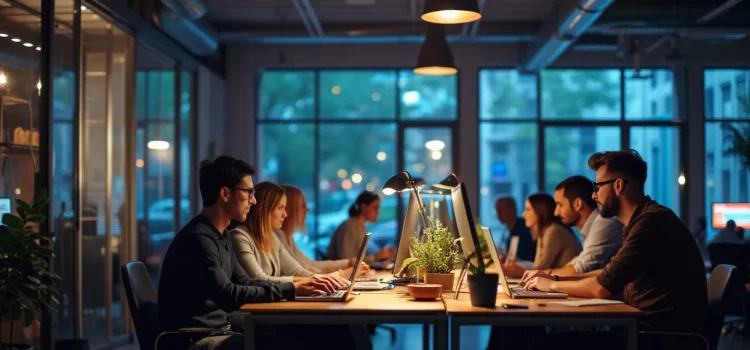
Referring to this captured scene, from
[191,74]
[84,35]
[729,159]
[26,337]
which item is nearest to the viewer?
[26,337]

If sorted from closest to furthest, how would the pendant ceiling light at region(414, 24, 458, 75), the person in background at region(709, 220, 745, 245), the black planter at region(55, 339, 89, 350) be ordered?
the black planter at region(55, 339, 89, 350)
the pendant ceiling light at region(414, 24, 458, 75)
the person in background at region(709, 220, 745, 245)

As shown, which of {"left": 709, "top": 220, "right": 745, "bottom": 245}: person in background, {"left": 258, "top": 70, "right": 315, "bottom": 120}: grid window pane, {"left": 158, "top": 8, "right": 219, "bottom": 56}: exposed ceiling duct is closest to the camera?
{"left": 158, "top": 8, "right": 219, "bottom": 56}: exposed ceiling duct

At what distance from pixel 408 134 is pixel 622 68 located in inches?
118

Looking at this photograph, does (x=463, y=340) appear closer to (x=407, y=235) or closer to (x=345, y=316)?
(x=407, y=235)

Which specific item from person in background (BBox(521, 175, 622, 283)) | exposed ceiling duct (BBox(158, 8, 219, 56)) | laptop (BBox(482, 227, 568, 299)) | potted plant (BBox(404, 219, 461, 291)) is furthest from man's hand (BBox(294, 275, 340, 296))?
exposed ceiling duct (BBox(158, 8, 219, 56))

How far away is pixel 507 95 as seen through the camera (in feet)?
40.3

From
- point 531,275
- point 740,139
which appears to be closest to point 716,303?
point 531,275

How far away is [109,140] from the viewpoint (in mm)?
7941

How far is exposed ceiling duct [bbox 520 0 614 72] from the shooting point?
26.9 feet

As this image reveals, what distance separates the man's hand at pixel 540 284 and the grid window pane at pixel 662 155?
330 inches

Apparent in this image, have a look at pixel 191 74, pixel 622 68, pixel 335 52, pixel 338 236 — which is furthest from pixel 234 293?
pixel 622 68

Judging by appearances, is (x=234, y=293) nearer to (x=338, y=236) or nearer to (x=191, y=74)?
(x=338, y=236)

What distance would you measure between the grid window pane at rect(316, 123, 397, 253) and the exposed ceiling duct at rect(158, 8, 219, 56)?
97.7 inches

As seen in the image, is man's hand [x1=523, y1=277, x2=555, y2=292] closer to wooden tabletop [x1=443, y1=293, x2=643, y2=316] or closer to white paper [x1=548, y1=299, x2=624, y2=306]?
white paper [x1=548, y1=299, x2=624, y2=306]
